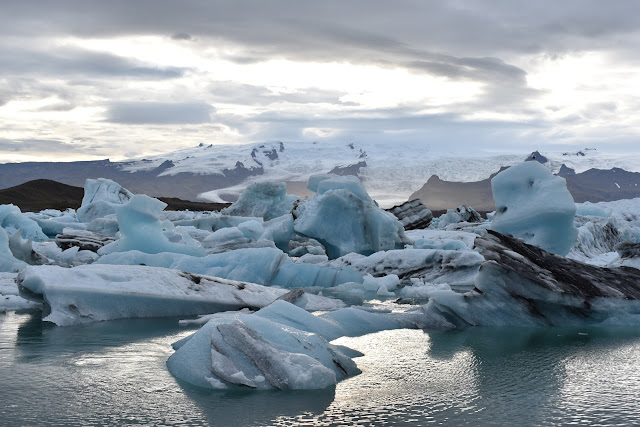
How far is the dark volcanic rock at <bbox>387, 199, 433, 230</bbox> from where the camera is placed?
25.7m

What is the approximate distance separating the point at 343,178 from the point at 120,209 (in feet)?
23.0

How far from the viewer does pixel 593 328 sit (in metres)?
7.57

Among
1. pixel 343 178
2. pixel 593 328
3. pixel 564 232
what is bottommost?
pixel 593 328

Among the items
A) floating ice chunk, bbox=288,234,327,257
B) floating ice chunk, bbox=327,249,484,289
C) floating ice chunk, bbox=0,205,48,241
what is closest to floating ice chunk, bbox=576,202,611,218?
floating ice chunk, bbox=288,234,327,257

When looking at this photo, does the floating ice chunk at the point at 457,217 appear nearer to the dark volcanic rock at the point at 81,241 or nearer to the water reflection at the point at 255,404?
the dark volcanic rock at the point at 81,241

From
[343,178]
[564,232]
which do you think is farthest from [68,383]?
[343,178]

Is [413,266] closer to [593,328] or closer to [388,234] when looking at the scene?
[388,234]

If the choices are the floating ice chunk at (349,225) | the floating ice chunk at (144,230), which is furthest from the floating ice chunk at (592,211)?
the floating ice chunk at (144,230)

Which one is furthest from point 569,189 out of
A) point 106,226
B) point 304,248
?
point 106,226

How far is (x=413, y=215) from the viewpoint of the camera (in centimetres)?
2566

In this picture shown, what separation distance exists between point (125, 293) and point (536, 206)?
8.04 metres

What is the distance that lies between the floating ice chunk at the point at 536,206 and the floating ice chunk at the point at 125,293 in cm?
595

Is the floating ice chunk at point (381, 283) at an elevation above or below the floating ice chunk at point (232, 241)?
below

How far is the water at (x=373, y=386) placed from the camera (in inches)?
157
